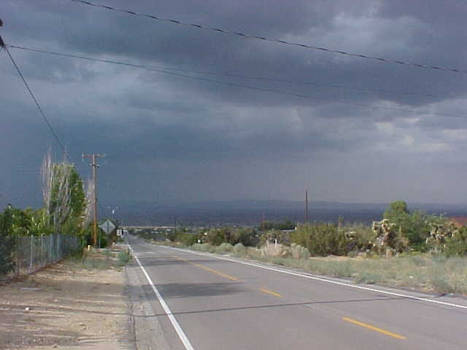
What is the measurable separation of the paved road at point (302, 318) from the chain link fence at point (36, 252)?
633 cm

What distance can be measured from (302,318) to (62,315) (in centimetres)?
599

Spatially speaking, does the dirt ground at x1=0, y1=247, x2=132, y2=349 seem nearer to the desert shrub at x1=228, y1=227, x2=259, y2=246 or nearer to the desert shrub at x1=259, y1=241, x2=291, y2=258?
the desert shrub at x1=259, y1=241, x2=291, y2=258

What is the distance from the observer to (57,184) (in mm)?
49156

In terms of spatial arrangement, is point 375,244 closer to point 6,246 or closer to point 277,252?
point 277,252

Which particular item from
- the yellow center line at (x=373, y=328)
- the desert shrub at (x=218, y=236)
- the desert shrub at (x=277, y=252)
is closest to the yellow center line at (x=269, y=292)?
the yellow center line at (x=373, y=328)

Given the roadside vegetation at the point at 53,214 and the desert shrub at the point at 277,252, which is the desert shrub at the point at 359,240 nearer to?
the desert shrub at the point at 277,252

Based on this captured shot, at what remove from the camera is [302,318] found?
14164 millimetres

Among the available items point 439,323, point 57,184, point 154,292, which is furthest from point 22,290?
point 57,184

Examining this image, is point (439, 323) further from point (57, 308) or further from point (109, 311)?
point (57, 308)

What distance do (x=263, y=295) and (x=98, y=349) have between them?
29.7 ft

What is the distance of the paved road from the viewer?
11.2m

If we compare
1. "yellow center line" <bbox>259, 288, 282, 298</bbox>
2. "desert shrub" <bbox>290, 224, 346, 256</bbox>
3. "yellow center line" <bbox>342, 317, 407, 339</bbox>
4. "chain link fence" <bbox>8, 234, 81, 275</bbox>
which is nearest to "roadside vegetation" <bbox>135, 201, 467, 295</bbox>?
"desert shrub" <bbox>290, 224, 346, 256</bbox>

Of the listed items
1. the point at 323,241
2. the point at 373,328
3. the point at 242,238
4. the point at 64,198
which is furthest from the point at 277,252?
the point at 242,238

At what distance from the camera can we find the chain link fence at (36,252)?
25.3 meters
